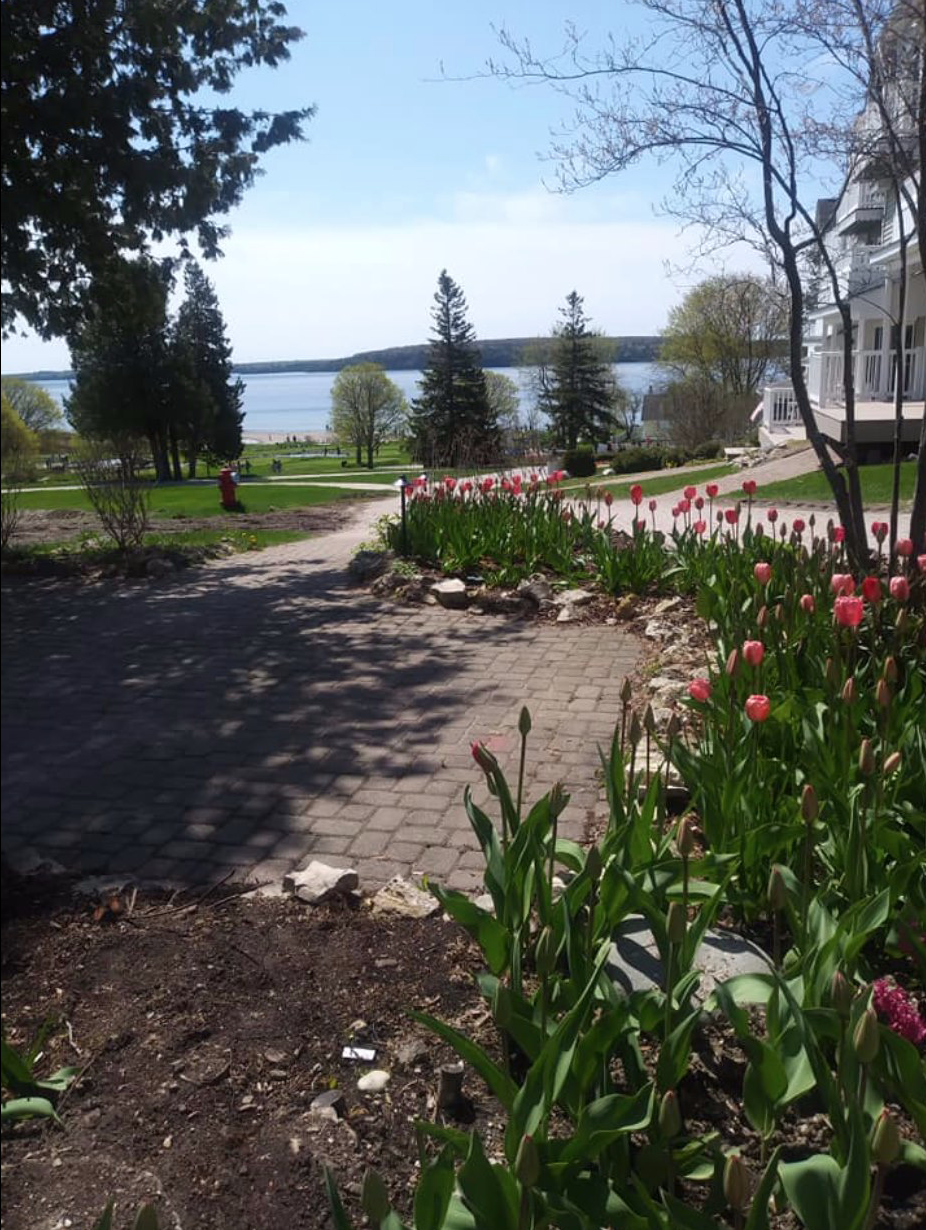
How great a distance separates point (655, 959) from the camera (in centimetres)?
231

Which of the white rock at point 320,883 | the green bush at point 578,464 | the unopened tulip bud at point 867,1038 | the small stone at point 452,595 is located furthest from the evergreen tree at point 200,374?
the unopened tulip bud at point 867,1038

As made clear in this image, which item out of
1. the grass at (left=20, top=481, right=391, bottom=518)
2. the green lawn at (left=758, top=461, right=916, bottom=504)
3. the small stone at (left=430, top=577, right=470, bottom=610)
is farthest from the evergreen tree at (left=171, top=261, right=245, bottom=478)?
the small stone at (left=430, top=577, right=470, bottom=610)

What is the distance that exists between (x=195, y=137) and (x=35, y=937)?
10.0m

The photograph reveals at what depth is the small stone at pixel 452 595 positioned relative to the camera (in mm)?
8016

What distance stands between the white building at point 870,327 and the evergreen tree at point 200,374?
54.7 ft

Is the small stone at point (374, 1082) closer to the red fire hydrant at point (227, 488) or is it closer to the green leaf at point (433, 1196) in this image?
the green leaf at point (433, 1196)

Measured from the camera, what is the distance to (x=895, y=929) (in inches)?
84.4

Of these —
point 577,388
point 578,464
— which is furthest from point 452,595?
point 577,388

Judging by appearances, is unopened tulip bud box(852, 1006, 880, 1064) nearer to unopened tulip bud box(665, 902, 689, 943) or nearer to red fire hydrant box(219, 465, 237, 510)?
unopened tulip bud box(665, 902, 689, 943)

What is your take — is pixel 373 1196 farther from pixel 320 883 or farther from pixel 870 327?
pixel 870 327

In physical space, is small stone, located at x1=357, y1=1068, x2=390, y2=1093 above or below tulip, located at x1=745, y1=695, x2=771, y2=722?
below

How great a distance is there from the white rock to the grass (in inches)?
559

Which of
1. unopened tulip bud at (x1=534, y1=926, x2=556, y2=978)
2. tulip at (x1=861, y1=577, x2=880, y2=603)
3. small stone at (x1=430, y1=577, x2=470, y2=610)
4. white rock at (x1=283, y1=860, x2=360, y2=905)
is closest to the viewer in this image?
unopened tulip bud at (x1=534, y1=926, x2=556, y2=978)

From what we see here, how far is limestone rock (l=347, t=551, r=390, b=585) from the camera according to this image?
9.52 meters
